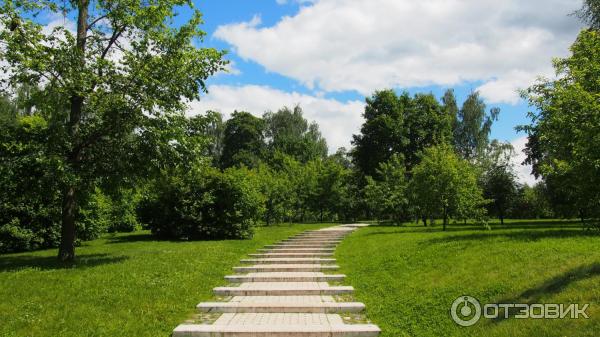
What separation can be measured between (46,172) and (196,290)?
526 centimetres

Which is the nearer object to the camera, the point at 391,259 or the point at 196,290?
the point at 196,290

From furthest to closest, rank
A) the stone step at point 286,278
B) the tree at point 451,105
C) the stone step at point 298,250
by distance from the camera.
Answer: the tree at point 451,105 → the stone step at point 298,250 → the stone step at point 286,278

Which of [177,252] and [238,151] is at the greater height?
[238,151]

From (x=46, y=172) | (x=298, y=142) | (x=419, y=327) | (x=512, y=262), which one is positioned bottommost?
(x=419, y=327)

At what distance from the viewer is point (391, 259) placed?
1329 cm

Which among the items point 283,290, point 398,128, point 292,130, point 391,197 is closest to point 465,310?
point 283,290

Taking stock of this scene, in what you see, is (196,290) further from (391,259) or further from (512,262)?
(512,262)

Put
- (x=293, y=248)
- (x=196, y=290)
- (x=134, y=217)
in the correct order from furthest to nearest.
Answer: (x=134, y=217) → (x=293, y=248) → (x=196, y=290)

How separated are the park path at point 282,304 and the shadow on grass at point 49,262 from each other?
4.19m

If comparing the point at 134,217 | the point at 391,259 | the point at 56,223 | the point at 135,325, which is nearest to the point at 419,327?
the point at 135,325

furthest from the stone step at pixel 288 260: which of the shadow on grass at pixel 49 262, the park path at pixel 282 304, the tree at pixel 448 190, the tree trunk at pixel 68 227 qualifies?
the tree at pixel 448 190

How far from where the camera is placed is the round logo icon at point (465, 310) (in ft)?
24.0

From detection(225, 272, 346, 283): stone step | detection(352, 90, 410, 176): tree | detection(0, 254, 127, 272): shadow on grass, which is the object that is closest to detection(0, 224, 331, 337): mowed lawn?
detection(0, 254, 127, 272): shadow on grass

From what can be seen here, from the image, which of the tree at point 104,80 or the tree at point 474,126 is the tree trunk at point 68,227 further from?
the tree at point 474,126
